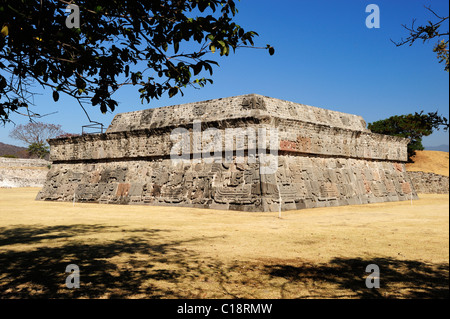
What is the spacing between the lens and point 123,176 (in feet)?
49.5

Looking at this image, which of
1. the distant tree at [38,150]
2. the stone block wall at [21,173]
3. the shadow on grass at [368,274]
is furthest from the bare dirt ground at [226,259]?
the distant tree at [38,150]

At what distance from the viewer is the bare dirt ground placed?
3.33m

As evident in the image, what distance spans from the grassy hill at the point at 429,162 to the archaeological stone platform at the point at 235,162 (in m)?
16.7

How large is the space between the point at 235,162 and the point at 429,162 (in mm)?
29025

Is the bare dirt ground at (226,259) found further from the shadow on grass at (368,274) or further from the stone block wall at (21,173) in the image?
the stone block wall at (21,173)

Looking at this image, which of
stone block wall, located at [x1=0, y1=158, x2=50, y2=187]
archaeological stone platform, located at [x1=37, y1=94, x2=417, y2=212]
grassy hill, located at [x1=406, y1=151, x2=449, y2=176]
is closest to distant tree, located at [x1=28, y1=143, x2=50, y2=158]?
stone block wall, located at [x1=0, y1=158, x2=50, y2=187]

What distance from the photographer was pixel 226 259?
458cm

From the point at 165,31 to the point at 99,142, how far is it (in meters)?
13.2

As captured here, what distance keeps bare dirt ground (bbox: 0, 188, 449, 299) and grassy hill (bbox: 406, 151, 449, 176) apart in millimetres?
28253

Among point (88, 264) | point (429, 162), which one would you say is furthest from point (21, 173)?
point (429, 162)

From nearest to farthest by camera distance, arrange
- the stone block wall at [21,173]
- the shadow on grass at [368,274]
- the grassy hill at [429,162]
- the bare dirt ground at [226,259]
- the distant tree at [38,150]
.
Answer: the shadow on grass at [368,274], the bare dirt ground at [226,259], the grassy hill at [429,162], the stone block wall at [21,173], the distant tree at [38,150]

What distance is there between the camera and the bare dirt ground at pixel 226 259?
10.9 feet
